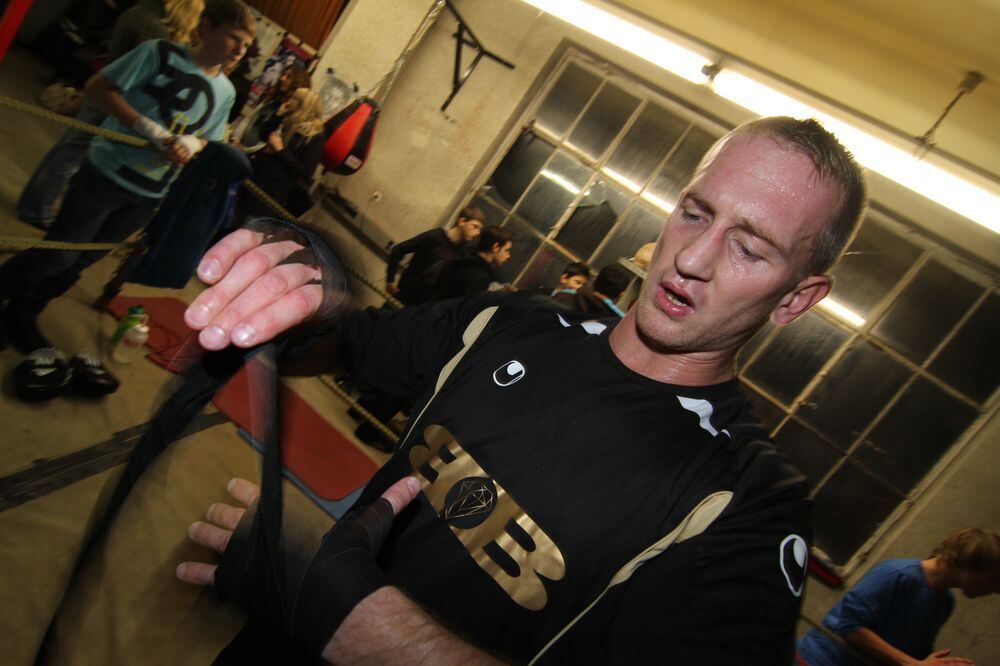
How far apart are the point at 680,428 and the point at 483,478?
475 millimetres

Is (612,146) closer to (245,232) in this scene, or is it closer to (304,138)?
(304,138)

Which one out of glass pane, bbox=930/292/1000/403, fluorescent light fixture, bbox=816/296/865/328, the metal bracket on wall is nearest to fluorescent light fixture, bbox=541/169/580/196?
the metal bracket on wall

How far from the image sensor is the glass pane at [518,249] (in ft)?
20.1

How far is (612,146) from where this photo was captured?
19.2 ft

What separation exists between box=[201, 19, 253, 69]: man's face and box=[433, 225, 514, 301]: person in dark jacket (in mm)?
2264

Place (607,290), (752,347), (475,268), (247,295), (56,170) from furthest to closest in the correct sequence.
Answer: (752,347), (475,268), (607,290), (56,170), (247,295)

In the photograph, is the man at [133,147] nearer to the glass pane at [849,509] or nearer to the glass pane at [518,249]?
the glass pane at [518,249]

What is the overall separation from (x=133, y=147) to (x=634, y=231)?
15.2ft

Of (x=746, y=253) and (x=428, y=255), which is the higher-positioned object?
(x=746, y=253)

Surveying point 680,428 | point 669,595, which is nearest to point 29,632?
point 669,595

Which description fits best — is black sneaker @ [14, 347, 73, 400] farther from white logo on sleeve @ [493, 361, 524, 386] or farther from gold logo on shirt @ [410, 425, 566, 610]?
white logo on sleeve @ [493, 361, 524, 386]

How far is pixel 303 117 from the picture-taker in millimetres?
5016

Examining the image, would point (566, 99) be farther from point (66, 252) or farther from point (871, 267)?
point (66, 252)

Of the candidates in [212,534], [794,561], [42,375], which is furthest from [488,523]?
[42,375]
